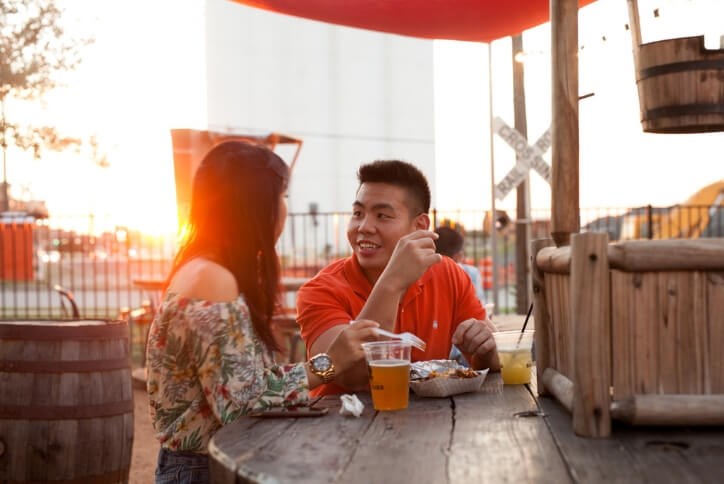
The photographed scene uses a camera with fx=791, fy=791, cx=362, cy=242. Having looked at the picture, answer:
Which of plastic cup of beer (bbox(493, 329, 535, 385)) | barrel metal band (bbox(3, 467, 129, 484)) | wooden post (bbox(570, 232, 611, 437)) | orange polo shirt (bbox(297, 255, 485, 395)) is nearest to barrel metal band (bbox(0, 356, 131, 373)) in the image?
barrel metal band (bbox(3, 467, 129, 484))

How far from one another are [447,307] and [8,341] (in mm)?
1693

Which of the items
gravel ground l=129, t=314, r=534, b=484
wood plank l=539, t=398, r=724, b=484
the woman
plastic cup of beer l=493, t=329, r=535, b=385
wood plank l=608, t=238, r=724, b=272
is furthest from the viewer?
gravel ground l=129, t=314, r=534, b=484

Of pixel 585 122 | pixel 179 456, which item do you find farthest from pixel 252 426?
pixel 585 122

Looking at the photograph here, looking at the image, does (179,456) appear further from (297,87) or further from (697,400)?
(297,87)

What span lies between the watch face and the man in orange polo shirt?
0.89 feet

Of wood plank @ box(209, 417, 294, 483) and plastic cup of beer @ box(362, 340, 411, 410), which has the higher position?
plastic cup of beer @ box(362, 340, 411, 410)

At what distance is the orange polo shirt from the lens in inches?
98.9

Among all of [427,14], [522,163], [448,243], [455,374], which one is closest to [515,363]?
[455,374]

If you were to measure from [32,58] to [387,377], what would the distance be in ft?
41.8

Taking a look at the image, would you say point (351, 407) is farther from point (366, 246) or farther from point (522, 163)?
point (522, 163)

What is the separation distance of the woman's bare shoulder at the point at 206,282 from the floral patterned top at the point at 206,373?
2 cm

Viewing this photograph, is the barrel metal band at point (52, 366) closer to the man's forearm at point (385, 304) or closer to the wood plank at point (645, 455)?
the man's forearm at point (385, 304)

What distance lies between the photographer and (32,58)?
12859 mm

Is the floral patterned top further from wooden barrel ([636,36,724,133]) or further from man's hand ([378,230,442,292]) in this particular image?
wooden barrel ([636,36,724,133])
